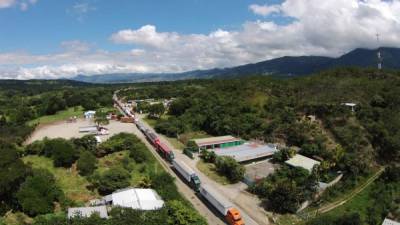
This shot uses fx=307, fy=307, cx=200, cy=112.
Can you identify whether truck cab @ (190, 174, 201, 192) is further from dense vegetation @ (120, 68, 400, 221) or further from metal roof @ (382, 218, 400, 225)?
metal roof @ (382, 218, 400, 225)

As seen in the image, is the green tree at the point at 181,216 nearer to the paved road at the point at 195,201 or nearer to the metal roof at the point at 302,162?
the paved road at the point at 195,201

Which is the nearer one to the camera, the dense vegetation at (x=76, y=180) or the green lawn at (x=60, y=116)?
the dense vegetation at (x=76, y=180)

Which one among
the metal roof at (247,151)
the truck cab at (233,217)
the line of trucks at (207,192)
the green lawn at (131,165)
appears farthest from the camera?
the metal roof at (247,151)

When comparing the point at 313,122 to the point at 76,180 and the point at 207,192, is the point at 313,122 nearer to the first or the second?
the point at 207,192

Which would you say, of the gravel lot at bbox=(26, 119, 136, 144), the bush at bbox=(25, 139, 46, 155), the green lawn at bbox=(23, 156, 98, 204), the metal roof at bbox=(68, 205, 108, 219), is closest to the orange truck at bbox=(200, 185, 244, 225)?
the metal roof at bbox=(68, 205, 108, 219)

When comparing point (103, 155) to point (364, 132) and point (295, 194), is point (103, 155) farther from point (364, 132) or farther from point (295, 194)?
point (364, 132)

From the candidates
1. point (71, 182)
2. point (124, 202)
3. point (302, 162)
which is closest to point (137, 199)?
point (124, 202)

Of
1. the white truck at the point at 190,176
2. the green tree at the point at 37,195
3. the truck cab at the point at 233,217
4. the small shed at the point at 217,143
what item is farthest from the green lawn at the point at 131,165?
the truck cab at the point at 233,217
